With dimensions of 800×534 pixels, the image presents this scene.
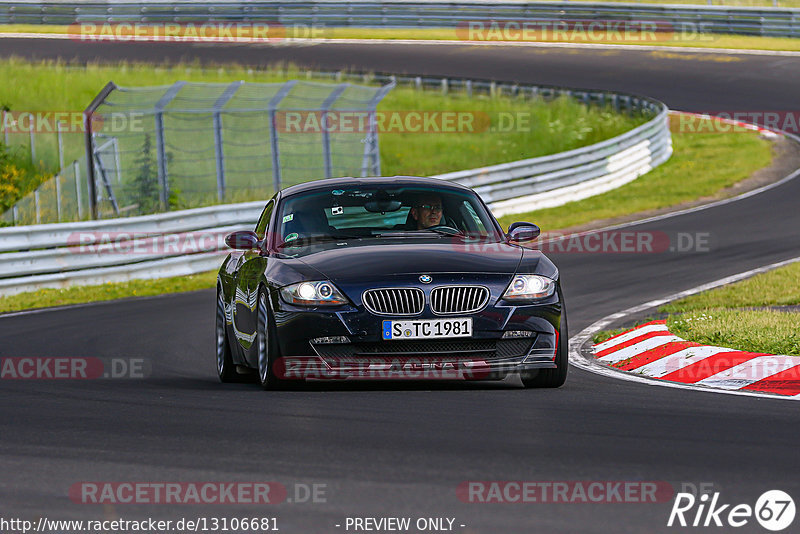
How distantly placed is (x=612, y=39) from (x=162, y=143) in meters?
29.2

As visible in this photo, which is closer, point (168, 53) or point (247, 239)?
point (247, 239)

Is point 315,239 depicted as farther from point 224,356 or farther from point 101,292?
point 101,292

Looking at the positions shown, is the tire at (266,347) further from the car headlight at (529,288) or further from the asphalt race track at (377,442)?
the car headlight at (529,288)

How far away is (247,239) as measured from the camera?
970 centimetres

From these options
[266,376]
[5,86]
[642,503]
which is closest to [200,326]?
[266,376]

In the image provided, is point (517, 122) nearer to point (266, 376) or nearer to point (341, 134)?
point (341, 134)

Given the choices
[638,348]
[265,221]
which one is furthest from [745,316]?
[265,221]

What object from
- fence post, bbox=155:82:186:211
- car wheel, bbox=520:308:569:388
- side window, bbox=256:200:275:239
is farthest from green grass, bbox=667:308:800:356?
fence post, bbox=155:82:186:211

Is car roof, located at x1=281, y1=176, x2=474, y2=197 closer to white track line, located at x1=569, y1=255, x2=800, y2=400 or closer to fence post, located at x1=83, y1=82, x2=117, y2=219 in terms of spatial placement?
white track line, located at x1=569, y1=255, x2=800, y2=400

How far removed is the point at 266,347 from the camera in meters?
8.75

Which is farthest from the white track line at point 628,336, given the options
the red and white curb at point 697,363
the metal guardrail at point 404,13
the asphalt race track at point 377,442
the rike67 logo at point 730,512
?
the metal guardrail at point 404,13

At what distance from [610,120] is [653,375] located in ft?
82.5

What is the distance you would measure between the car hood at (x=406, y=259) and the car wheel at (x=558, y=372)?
514mm

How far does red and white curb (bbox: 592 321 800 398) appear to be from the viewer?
29.9ft
